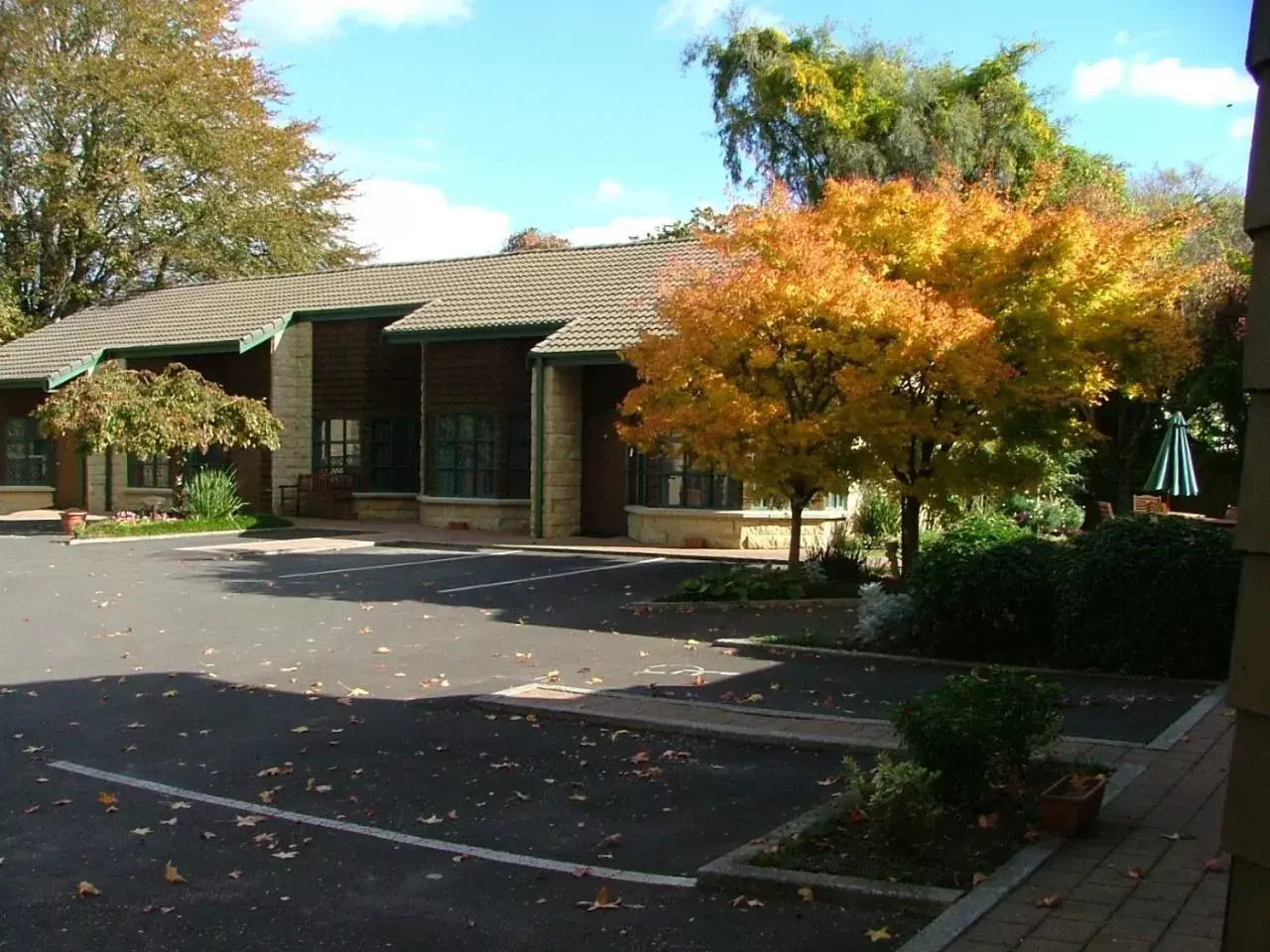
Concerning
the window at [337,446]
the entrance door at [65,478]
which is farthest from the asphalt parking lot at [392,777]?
the entrance door at [65,478]

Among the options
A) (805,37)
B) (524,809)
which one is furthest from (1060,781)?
(805,37)

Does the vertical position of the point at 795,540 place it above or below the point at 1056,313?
below

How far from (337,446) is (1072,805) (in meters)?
25.6

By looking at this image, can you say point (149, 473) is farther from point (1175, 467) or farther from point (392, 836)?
point (392, 836)

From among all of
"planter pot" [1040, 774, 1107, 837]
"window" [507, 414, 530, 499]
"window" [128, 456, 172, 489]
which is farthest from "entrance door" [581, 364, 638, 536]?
"planter pot" [1040, 774, 1107, 837]

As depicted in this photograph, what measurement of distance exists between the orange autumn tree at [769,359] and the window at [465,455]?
431 inches

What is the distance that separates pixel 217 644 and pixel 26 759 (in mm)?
4428

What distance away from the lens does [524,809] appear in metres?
6.44

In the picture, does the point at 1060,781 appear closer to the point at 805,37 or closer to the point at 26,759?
the point at 26,759

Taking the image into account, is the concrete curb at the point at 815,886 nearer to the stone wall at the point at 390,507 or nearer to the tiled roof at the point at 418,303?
the tiled roof at the point at 418,303

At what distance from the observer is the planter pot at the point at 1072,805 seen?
5.42 metres

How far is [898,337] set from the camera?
1336 centimetres

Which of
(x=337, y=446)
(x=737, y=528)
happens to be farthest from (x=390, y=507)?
(x=737, y=528)

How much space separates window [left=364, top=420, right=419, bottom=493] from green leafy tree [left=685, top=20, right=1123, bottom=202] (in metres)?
14.2
